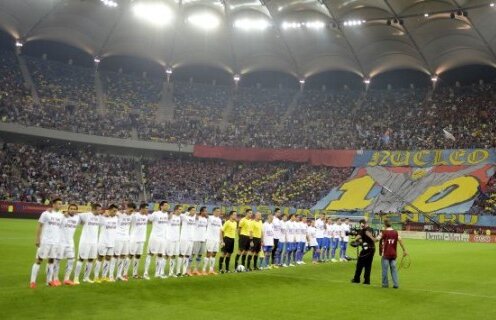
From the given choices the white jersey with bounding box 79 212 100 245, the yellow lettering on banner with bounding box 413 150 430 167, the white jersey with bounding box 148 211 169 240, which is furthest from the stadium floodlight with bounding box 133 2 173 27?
the white jersey with bounding box 79 212 100 245

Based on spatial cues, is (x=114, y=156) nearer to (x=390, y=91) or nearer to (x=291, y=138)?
(x=291, y=138)

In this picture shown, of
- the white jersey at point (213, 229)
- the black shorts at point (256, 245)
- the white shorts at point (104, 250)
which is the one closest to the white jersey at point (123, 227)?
the white shorts at point (104, 250)

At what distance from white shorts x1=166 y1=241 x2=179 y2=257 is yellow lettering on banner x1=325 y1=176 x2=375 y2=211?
131 feet

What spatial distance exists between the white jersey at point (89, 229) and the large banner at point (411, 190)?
1629 inches

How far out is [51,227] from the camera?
1546 centimetres

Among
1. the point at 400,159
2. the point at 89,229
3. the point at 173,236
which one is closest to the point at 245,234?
the point at 173,236

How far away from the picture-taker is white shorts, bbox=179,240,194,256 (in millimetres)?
19297

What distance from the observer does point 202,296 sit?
48.9 feet

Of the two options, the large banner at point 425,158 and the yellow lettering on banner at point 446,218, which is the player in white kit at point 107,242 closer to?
the yellow lettering on banner at point 446,218

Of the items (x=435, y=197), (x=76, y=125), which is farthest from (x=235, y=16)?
(x=435, y=197)

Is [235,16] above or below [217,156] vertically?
above

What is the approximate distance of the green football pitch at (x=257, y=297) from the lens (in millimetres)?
12484

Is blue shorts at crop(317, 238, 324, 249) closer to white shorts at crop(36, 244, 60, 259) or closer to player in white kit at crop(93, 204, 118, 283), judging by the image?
player in white kit at crop(93, 204, 118, 283)

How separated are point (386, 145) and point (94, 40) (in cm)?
3885
